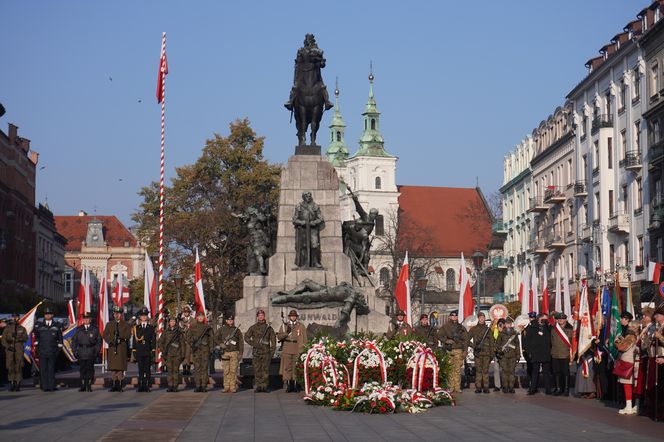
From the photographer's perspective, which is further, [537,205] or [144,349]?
[537,205]

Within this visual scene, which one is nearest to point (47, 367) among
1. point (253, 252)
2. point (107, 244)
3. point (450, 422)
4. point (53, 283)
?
point (253, 252)

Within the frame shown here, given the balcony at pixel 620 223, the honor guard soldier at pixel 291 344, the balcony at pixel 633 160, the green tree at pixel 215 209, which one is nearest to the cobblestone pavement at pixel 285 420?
the honor guard soldier at pixel 291 344

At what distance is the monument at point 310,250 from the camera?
27.1 m

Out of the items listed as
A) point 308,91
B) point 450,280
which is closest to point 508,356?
point 308,91

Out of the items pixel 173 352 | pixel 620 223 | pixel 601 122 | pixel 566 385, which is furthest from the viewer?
pixel 601 122

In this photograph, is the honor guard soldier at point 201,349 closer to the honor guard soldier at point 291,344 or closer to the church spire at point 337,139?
the honor guard soldier at point 291,344

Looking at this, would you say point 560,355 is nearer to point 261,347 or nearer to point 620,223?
point 261,347

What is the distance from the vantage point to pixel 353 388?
19766mm

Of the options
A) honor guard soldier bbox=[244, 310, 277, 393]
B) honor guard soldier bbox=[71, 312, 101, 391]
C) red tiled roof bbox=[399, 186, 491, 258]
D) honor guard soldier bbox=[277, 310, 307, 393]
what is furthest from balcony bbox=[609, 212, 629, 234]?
red tiled roof bbox=[399, 186, 491, 258]

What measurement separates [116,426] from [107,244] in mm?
121779

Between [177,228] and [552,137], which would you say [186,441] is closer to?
[177,228]

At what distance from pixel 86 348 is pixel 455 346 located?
25.0ft

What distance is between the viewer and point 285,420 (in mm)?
17328

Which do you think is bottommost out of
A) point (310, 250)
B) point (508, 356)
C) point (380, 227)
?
point (508, 356)
